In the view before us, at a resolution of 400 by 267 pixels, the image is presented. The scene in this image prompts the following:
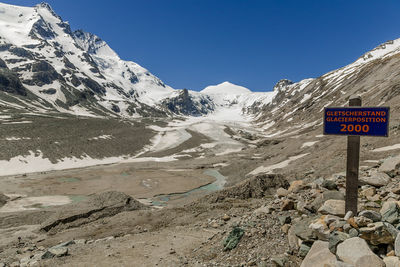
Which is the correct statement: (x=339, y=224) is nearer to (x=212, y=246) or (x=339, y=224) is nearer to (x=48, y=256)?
(x=212, y=246)

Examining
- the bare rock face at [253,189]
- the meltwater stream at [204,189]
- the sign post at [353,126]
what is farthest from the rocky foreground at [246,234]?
the meltwater stream at [204,189]

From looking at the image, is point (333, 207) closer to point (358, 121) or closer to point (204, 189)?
point (358, 121)

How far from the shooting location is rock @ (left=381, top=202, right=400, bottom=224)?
305 inches

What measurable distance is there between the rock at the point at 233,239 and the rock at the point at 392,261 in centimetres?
552

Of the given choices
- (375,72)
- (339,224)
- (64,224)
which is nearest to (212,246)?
(339,224)

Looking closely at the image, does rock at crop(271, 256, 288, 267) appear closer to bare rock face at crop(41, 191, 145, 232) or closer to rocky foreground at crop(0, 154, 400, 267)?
rocky foreground at crop(0, 154, 400, 267)

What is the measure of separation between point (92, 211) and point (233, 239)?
57.7 ft

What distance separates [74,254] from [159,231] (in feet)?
17.8

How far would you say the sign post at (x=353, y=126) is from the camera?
840cm

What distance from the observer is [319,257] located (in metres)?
7.52

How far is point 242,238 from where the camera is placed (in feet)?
35.9

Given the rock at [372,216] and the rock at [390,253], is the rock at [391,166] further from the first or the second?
the rock at [390,253]

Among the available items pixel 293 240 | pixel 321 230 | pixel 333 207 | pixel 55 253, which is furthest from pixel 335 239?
pixel 55 253

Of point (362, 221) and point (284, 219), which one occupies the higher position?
point (362, 221)
